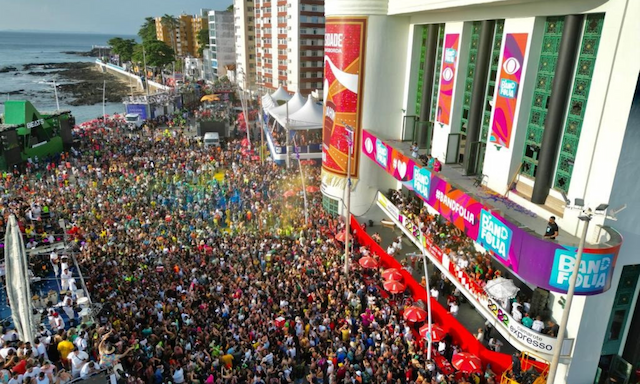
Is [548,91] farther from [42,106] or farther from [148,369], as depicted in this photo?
[42,106]

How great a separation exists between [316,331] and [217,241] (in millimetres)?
10171

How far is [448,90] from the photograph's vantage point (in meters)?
22.8

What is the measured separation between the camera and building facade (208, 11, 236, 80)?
116 m

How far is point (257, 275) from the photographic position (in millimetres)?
21578

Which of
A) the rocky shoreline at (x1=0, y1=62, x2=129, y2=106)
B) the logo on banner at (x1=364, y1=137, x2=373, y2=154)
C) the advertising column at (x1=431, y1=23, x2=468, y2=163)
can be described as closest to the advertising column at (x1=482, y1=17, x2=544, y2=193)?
the advertising column at (x1=431, y1=23, x2=468, y2=163)

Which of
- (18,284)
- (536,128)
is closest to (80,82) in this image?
(18,284)

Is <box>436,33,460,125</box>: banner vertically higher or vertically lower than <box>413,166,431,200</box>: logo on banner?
higher

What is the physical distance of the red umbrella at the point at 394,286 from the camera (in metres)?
19.5

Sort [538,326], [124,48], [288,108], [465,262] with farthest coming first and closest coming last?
[124,48] < [288,108] < [465,262] < [538,326]

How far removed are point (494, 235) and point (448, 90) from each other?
9907 millimetres

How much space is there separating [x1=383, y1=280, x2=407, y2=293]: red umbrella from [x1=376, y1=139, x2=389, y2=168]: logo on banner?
8142 millimetres

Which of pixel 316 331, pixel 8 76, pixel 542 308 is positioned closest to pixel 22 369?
pixel 316 331

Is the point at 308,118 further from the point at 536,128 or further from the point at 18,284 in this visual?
the point at 18,284

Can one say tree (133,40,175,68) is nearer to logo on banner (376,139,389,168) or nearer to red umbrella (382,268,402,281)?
logo on banner (376,139,389,168)
